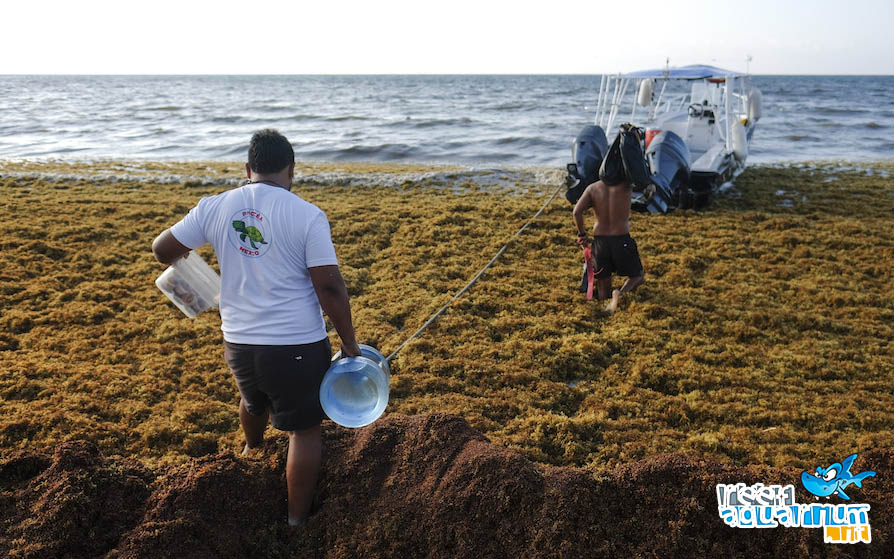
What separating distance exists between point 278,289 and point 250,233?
0.87ft

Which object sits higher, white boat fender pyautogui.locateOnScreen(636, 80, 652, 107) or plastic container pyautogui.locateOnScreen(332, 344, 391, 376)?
white boat fender pyautogui.locateOnScreen(636, 80, 652, 107)

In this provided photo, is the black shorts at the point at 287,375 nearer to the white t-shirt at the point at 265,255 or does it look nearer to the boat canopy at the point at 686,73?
the white t-shirt at the point at 265,255

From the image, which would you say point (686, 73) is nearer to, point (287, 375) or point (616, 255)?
point (616, 255)

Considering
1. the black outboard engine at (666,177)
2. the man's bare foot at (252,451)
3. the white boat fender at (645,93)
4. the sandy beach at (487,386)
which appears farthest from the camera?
the white boat fender at (645,93)

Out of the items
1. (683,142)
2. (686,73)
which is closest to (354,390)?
(683,142)

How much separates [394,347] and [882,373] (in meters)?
Answer: 3.81

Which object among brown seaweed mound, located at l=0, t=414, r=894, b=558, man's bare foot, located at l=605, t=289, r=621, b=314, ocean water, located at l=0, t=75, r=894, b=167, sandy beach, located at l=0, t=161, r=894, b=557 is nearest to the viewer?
brown seaweed mound, located at l=0, t=414, r=894, b=558

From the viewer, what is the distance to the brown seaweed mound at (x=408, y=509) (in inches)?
96.3

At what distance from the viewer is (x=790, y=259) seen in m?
7.12

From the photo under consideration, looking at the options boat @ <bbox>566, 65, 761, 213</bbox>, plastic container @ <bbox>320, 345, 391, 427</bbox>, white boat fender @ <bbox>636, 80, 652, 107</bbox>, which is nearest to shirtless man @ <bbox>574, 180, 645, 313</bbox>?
boat @ <bbox>566, 65, 761, 213</bbox>

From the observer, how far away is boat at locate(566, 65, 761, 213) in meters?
9.59

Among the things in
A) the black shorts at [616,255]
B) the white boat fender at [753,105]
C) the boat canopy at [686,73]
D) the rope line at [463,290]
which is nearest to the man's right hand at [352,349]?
the rope line at [463,290]

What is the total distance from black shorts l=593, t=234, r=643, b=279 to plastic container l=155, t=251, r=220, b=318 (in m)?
3.59

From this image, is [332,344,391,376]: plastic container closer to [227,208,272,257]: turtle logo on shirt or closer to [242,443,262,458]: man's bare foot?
[227,208,272,257]: turtle logo on shirt
